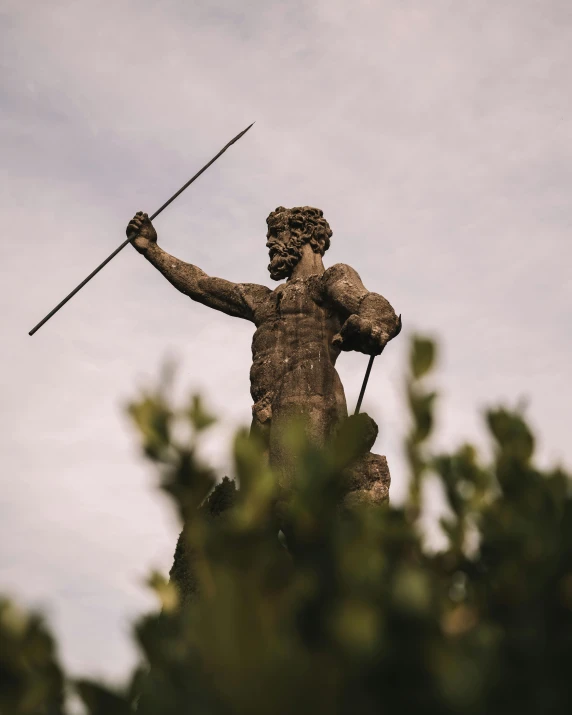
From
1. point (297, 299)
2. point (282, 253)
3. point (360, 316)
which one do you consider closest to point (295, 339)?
point (297, 299)

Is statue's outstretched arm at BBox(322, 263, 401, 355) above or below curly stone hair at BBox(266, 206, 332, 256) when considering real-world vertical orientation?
below

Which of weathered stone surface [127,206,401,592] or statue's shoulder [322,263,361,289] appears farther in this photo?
statue's shoulder [322,263,361,289]

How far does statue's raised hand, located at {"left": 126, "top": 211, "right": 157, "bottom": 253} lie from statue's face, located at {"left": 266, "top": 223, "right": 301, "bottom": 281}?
4.19ft

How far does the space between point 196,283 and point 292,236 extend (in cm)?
97

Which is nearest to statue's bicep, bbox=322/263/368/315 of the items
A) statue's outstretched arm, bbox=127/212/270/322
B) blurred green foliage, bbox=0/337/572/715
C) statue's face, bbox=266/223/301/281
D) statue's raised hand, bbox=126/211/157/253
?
statue's face, bbox=266/223/301/281

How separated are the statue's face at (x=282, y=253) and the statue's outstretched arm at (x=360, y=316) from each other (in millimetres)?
790

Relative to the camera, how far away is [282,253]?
300 inches

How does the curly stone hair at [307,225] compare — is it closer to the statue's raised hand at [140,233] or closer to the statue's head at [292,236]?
the statue's head at [292,236]

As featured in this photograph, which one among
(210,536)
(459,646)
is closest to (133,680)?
(210,536)

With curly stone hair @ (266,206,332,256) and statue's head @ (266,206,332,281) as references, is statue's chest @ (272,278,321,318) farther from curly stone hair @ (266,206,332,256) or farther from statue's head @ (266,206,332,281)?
curly stone hair @ (266,206,332,256)

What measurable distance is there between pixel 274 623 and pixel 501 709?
0.45 metres

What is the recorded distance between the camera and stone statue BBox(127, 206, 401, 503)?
20.8ft

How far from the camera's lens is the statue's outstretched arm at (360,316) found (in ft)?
20.8

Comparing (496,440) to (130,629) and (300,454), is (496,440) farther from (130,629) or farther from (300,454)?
(130,629)
